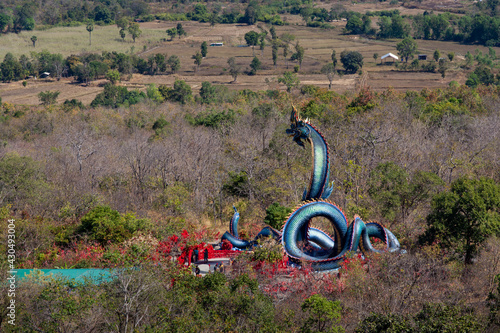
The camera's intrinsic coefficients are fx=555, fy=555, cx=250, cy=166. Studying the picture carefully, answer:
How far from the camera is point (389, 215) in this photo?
2856 cm

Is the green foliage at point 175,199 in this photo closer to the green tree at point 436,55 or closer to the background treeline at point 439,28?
the green tree at point 436,55

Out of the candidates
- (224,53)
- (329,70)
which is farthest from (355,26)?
(329,70)

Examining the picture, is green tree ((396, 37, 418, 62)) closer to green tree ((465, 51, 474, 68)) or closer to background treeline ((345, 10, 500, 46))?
green tree ((465, 51, 474, 68))

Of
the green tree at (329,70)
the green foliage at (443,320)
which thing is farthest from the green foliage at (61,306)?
the green tree at (329,70)

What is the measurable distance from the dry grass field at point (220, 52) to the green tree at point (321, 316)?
6013 centimetres

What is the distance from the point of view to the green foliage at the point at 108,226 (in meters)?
27.2

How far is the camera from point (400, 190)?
29.0 m

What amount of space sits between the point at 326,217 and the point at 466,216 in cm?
635

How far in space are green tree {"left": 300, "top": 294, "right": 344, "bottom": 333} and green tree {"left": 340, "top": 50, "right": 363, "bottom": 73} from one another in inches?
3091

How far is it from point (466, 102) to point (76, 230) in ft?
135

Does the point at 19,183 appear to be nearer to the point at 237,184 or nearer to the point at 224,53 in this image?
the point at 237,184

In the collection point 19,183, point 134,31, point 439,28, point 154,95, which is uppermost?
point 439,28

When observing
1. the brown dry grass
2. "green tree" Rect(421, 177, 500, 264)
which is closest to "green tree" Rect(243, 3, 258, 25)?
the brown dry grass

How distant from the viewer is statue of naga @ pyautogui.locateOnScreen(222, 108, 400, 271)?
23.0m
